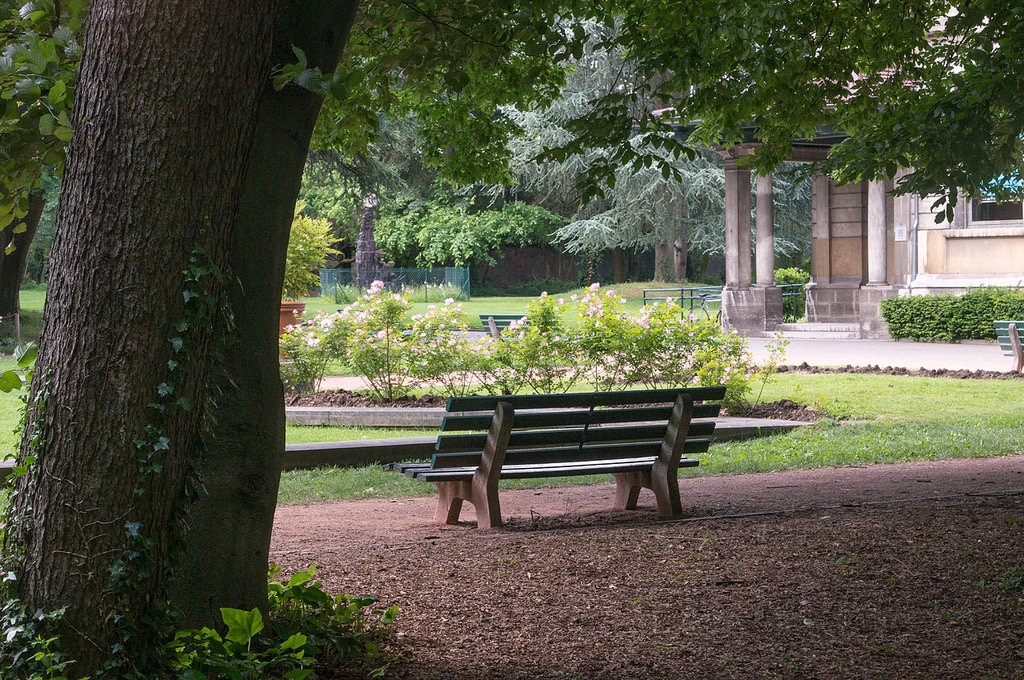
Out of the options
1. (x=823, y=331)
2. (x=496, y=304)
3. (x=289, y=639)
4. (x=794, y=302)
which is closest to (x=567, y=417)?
(x=289, y=639)

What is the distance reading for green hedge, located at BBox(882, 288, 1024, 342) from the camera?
23.2 m

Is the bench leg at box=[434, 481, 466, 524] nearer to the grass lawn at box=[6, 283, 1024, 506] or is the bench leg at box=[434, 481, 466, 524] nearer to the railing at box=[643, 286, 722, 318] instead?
the grass lawn at box=[6, 283, 1024, 506]

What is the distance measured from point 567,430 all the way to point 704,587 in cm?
232

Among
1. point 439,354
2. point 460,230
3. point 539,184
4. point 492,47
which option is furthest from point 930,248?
point 460,230

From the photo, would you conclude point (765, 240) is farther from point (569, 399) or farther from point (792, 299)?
point (569, 399)

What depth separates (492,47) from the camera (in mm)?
7812

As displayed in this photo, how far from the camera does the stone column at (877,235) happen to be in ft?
85.3

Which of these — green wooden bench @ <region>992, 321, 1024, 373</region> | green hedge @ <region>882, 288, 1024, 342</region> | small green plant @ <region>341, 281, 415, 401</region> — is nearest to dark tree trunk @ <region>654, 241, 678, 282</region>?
green hedge @ <region>882, 288, 1024, 342</region>

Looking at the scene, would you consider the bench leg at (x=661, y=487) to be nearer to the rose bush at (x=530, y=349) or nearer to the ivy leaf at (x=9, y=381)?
the ivy leaf at (x=9, y=381)

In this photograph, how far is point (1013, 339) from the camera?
17656mm

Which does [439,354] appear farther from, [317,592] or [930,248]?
[930,248]

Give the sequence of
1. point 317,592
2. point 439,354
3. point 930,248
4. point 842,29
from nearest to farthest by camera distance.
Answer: point 317,592
point 842,29
point 439,354
point 930,248

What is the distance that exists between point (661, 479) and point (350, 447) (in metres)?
3.72

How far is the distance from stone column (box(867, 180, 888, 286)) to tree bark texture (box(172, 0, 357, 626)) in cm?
2315
